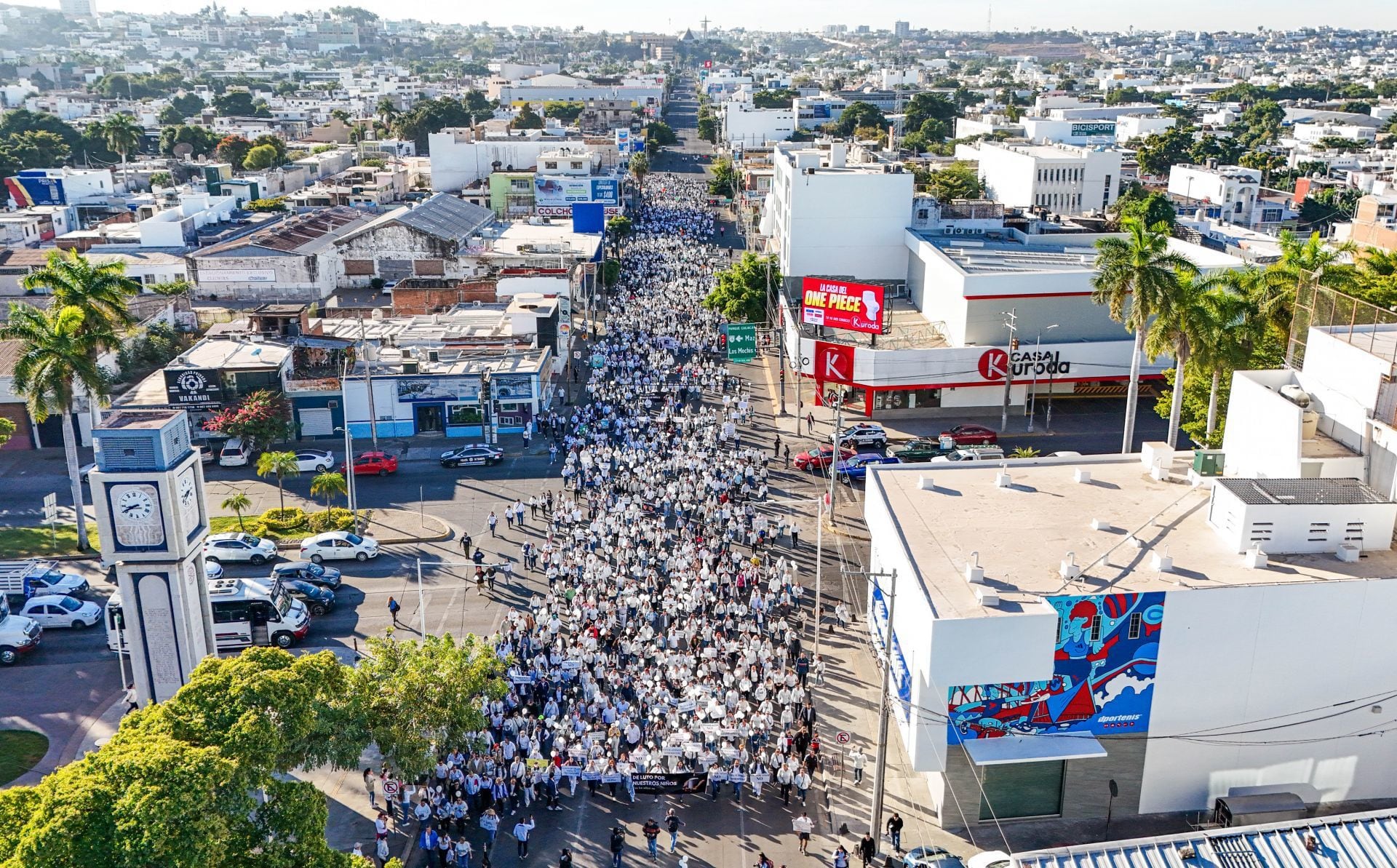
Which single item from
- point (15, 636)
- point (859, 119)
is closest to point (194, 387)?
point (15, 636)

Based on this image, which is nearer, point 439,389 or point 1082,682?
point 1082,682

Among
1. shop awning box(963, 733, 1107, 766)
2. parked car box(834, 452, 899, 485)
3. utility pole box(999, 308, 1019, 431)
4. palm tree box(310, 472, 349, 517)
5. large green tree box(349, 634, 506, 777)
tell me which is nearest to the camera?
large green tree box(349, 634, 506, 777)

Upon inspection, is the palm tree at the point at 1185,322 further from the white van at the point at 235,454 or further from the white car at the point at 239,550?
the white van at the point at 235,454

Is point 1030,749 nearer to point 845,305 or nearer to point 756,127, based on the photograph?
point 845,305

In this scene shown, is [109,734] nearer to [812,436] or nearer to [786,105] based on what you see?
[812,436]

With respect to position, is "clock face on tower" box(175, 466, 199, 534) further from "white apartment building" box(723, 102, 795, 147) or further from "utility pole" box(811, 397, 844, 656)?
"white apartment building" box(723, 102, 795, 147)

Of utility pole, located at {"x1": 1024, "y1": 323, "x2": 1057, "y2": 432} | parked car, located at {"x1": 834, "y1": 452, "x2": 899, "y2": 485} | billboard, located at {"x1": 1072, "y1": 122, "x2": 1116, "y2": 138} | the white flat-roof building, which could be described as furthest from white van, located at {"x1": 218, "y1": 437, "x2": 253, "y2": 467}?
billboard, located at {"x1": 1072, "y1": 122, "x2": 1116, "y2": 138}
